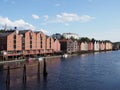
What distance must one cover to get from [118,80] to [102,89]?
425 inches

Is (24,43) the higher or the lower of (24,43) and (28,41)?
the lower

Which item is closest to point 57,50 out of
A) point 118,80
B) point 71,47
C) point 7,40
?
point 71,47

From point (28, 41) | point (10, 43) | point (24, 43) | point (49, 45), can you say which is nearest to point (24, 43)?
point (24, 43)

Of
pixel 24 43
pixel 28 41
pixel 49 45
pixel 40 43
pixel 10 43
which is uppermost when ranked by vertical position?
pixel 28 41

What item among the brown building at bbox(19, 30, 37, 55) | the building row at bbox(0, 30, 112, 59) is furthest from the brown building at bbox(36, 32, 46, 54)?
the brown building at bbox(19, 30, 37, 55)

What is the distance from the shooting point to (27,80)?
55.2 meters

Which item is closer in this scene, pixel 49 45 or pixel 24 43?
pixel 24 43

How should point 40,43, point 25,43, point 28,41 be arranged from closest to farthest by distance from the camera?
point 25,43, point 28,41, point 40,43

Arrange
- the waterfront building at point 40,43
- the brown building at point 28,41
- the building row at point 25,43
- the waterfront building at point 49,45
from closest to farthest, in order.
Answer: the building row at point 25,43 → the brown building at point 28,41 → the waterfront building at point 40,43 → the waterfront building at point 49,45

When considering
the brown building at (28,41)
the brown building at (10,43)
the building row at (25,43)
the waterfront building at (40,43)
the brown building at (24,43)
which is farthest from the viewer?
the waterfront building at (40,43)

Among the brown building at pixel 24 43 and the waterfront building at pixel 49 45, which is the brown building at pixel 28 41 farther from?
the waterfront building at pixel 49 45

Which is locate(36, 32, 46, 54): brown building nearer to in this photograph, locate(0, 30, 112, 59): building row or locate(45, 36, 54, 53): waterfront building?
locate(0, 30, 112, 59): building row

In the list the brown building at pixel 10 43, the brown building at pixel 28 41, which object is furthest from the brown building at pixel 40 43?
the brown building at pixel 10 43

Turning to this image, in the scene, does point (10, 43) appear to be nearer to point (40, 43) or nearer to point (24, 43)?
point (24, 43)
